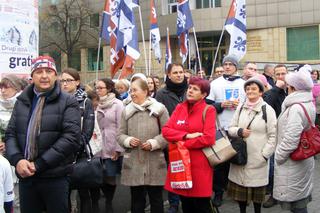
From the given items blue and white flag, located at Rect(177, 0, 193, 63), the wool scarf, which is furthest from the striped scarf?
blue and white flag, located at Rect(177, 0, 193, 63)

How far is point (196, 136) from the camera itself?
4.87 meters

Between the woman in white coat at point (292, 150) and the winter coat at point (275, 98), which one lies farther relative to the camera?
the winter coat at point (275, 98)

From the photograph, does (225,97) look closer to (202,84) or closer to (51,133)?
(202,84)

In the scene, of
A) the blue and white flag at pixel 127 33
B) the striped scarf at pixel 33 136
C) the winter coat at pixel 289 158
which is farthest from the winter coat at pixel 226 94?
the blue and white flag at pixel 127 33

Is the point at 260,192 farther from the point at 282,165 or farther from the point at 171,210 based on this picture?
the point at 171,210

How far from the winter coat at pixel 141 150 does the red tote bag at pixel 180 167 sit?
348 millimetres

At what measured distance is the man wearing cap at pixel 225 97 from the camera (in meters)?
6.68

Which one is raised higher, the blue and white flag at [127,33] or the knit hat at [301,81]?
Result: the blue and white flag at [127,33]

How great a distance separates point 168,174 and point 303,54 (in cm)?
3176

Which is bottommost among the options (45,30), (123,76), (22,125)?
(22,125)

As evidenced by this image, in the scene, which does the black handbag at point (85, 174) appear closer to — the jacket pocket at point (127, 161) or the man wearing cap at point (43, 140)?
the jacket pocket at point (127, 161)

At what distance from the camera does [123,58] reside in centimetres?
1068

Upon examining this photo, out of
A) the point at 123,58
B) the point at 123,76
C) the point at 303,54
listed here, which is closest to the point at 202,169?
the point at 123,76

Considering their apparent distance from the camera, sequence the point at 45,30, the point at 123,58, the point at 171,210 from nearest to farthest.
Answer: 1. the point at 171,210
2. the point at 123,58
3. the point at 45,30
